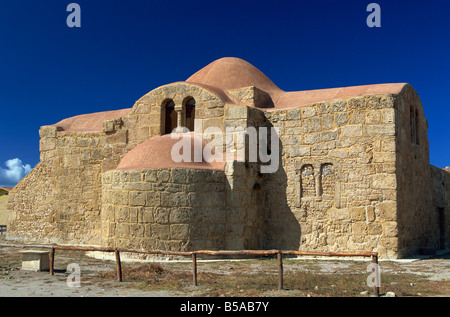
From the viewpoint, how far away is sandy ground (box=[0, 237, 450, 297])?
5828 mm

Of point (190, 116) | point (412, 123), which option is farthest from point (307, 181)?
point (190, 116)

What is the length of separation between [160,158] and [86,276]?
335 cm

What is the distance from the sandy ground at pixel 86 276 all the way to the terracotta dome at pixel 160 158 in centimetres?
229

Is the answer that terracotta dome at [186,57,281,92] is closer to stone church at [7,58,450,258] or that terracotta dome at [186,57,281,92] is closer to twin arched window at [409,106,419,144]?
stone church at [7,58,450,258]

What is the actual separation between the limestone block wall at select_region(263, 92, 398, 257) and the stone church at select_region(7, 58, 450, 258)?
2cm

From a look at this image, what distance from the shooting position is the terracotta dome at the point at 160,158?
31.5ft

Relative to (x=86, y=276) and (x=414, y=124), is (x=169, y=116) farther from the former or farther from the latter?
(x=414, y=124)

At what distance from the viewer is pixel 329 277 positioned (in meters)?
6.93

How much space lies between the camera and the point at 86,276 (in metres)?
7.18

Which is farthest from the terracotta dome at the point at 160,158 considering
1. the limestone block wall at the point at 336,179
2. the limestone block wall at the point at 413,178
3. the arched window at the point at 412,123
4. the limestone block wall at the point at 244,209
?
the arched window at the point at 412,123

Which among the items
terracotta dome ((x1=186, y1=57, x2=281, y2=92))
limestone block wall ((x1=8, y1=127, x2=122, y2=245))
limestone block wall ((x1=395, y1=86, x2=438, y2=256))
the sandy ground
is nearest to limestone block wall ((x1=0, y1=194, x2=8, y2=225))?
limestone block wall ((x1=8, y1=127, x2=122, y2=245))
